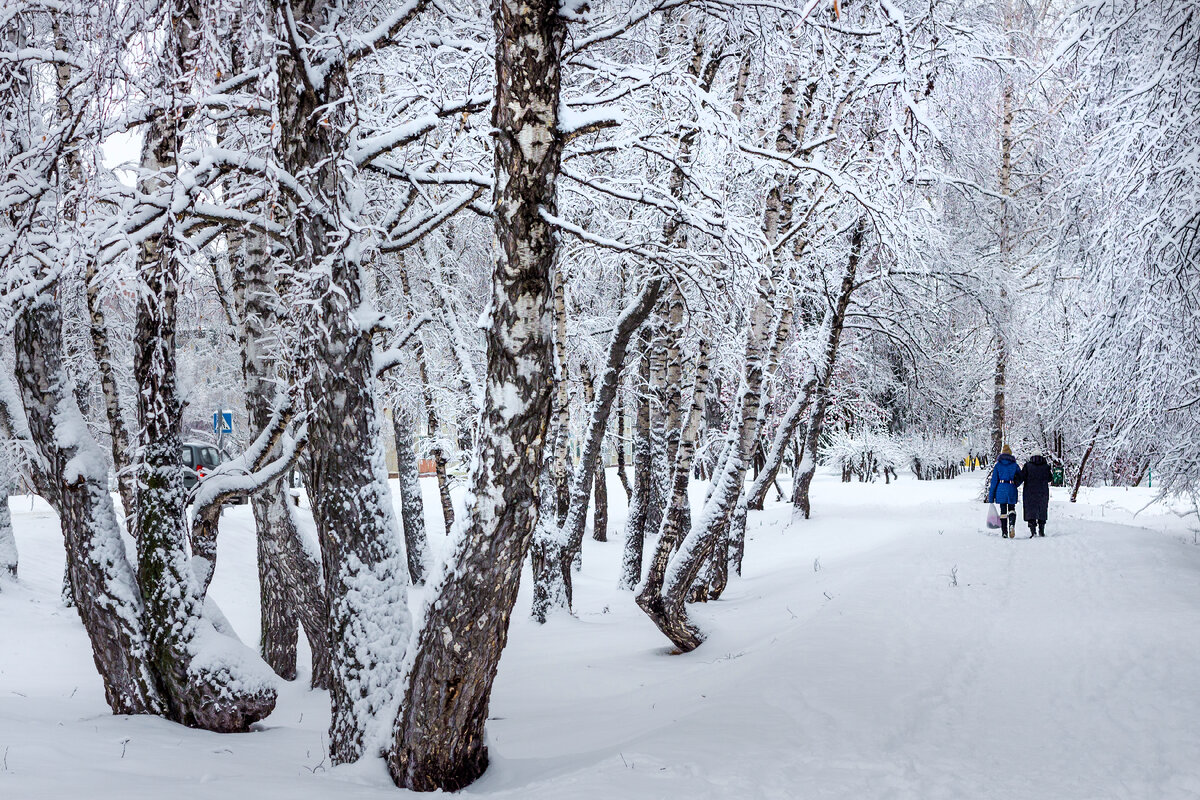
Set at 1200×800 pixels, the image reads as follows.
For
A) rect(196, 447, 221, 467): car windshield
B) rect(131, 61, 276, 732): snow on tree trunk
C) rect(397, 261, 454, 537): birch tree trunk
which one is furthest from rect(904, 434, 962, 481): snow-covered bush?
rect(131, 61, 276, 732): snow on tree trunk

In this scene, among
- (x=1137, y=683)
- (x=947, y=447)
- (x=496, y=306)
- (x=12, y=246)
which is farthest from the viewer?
(x=947, y=447)

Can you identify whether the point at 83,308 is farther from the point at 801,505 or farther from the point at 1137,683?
the point at 801,505

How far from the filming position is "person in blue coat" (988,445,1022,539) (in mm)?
15945

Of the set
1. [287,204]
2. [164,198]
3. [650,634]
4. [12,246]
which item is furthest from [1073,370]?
[12,246]

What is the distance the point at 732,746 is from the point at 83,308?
1224 cm

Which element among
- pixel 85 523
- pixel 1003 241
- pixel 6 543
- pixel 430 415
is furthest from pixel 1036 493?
pixel 6 543

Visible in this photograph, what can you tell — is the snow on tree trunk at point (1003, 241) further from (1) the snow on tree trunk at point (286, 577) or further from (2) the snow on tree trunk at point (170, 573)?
(2) the snow on tree trunk at point (170, 573)

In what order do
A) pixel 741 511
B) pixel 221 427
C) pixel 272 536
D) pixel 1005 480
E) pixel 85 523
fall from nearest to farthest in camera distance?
pixel 85 523 < pixel 272 536 < pixel 221 427 < pixel 741 511 < pixel 1005 480

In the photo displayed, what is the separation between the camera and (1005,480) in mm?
15977

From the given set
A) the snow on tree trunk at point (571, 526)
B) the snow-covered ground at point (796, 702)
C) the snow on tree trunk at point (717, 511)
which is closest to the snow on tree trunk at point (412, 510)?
the snow-covered ground at point (796, 702)

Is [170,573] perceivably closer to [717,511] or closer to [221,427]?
[717,511]

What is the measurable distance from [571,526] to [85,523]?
6631mm

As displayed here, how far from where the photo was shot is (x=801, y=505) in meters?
21.2

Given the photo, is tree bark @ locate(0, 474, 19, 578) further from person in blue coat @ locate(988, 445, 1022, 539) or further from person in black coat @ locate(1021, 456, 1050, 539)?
person in black coat @ locate(1021, 456, 1050, 539)
